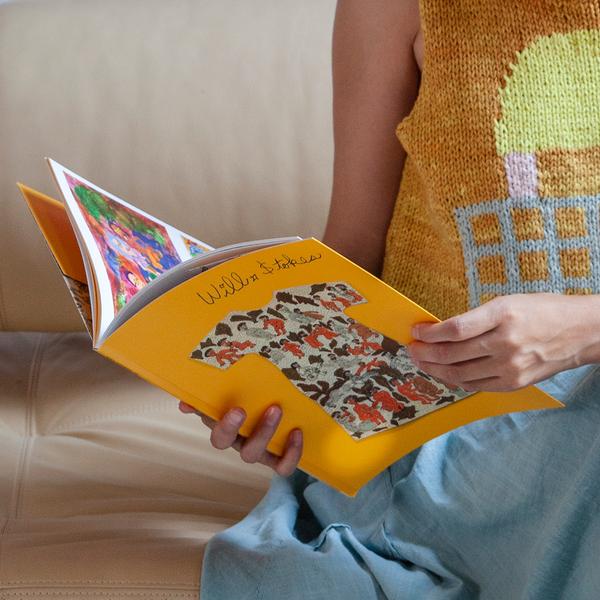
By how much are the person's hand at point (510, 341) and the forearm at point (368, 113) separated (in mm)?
295

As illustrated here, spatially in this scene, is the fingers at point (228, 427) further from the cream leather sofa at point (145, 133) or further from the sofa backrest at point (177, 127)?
the sofa backrest at point (177, 127)

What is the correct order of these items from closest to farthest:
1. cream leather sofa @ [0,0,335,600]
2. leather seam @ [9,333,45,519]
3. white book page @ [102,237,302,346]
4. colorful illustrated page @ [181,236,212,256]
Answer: white book page @ [102,237,302,346] → colorful illustrated page @ [181,236,212,256] → leather seam @ [9,333,45,519] → cream leather sofa @ [0,0,335,600]

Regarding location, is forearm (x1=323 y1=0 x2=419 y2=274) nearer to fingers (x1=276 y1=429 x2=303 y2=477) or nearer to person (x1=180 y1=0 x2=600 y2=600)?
person (x1=180 y1=0 x2=600 y2=600)

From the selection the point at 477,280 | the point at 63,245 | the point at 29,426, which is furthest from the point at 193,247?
the point at 29,426

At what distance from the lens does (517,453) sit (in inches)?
34.5

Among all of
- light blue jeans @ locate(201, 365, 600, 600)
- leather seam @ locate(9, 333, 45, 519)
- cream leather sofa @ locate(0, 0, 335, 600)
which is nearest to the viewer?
light blue jeans @ locate(201, 365, 600, 600)

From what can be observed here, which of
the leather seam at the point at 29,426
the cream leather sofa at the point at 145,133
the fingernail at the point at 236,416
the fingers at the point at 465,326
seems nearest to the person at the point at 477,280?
the fingernail at the point at 236,416

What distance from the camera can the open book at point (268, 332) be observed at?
0.72 m

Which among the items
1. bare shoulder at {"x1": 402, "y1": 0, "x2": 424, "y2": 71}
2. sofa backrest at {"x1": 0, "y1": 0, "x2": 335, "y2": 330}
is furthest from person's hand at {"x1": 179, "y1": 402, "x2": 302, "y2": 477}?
sofa backrest at {"x1": 0, "y1": 0, "x2": 335, "y2": 330}

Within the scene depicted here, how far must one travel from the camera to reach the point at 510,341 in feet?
2.40

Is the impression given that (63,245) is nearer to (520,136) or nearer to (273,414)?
(273,414)

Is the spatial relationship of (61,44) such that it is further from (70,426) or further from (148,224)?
(148,224)

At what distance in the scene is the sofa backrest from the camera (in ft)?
4.61

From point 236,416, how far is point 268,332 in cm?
10
